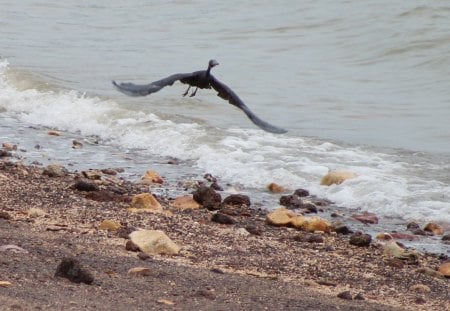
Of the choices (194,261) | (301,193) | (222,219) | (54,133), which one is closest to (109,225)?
(194,261)

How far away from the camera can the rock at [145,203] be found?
8039 millimetres

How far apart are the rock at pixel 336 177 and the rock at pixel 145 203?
198cm

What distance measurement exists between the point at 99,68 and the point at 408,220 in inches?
394

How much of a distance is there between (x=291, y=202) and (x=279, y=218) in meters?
0.87

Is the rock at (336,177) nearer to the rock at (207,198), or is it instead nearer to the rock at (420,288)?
the rock at (207,198)

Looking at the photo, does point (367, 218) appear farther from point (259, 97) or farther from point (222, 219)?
point (259, 97)

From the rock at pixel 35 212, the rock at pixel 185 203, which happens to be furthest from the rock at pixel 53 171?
the rock at pixel 35 212

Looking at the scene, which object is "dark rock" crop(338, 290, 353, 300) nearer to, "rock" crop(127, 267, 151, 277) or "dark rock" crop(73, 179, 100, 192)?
"rock" crop(127, 267, 151, 277)

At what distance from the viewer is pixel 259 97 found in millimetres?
14625

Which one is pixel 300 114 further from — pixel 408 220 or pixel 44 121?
pixel 408 220

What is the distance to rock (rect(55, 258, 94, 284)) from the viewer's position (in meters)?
5.36

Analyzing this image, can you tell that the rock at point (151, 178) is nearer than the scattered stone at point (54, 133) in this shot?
Yes

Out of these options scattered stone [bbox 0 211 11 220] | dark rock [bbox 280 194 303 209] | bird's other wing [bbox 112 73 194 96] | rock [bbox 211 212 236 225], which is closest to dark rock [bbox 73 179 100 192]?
rock [bbox 211 212 236 225]

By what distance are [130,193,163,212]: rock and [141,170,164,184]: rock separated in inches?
50.3
